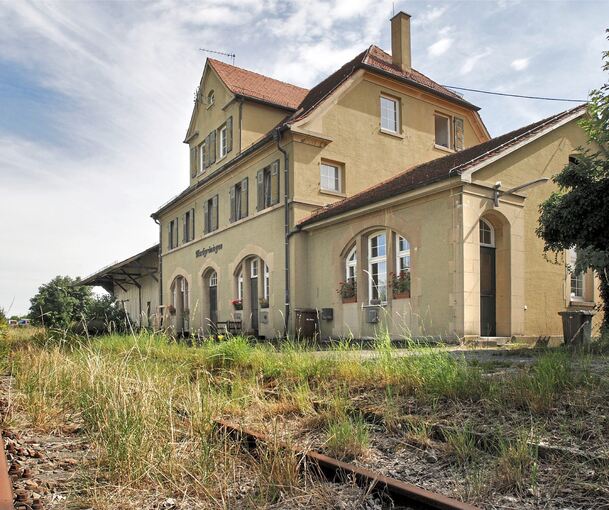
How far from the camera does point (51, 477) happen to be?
414 centimetres

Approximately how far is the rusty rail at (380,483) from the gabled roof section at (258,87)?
21.6 metres

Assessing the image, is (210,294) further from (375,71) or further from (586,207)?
(586,207)

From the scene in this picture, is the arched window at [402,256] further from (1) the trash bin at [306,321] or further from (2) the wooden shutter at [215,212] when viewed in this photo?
→ (2) the wooden shutter at [215,212]

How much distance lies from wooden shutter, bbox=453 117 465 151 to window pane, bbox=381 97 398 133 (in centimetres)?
333

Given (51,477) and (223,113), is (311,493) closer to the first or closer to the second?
(51,477)

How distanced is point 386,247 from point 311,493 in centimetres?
1327

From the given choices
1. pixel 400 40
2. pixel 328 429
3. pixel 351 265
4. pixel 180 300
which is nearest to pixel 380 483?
pixel 328 429

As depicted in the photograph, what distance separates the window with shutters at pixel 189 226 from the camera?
29.2 metres

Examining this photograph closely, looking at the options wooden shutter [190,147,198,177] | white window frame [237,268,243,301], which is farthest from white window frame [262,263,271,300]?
wooden shutter [190,147,198,177]

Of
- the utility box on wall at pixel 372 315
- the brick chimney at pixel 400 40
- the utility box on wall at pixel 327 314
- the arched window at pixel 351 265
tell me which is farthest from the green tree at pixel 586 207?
the brick chimney at pixel 400 40

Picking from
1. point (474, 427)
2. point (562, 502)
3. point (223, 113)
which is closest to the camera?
point (562, 502)

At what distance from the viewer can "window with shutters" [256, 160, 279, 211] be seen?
68.6ft

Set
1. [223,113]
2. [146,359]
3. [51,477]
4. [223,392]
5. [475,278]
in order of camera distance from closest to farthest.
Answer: [51,477], [223,392], [146,359], [475,278], [223,113]

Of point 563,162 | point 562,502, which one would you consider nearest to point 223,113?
point 563,162
